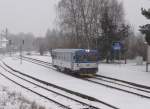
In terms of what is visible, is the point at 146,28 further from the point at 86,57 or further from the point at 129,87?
the point at 129,87

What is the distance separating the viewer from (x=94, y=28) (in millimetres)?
64875

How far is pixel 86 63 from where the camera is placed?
116 ft

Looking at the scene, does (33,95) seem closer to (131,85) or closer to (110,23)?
(131,85)

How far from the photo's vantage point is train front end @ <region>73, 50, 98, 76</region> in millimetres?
34938

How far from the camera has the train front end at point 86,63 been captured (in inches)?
1375

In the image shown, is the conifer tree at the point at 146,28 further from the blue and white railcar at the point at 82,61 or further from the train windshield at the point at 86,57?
the train windshield at the point at 86,57

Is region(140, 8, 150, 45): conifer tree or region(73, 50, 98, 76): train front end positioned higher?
region(140, 8, 150, 45): conifer tree

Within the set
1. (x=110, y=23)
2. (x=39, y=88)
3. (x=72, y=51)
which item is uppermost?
(x=110, y=23)

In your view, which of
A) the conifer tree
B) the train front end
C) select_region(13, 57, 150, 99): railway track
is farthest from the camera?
the conifer tree

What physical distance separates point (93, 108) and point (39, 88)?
1047cm

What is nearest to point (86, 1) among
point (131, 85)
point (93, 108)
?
point (131, 85)

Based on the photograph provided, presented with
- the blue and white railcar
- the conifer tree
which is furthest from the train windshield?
the conifer tree

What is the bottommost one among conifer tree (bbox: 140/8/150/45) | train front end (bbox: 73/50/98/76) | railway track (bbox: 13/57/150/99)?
railway track (bbox: 13/57/150/99)

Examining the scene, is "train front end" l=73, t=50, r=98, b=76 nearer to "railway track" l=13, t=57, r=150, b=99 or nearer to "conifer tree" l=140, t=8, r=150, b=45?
"railway track" l=13, t=57, r=150, b=99
